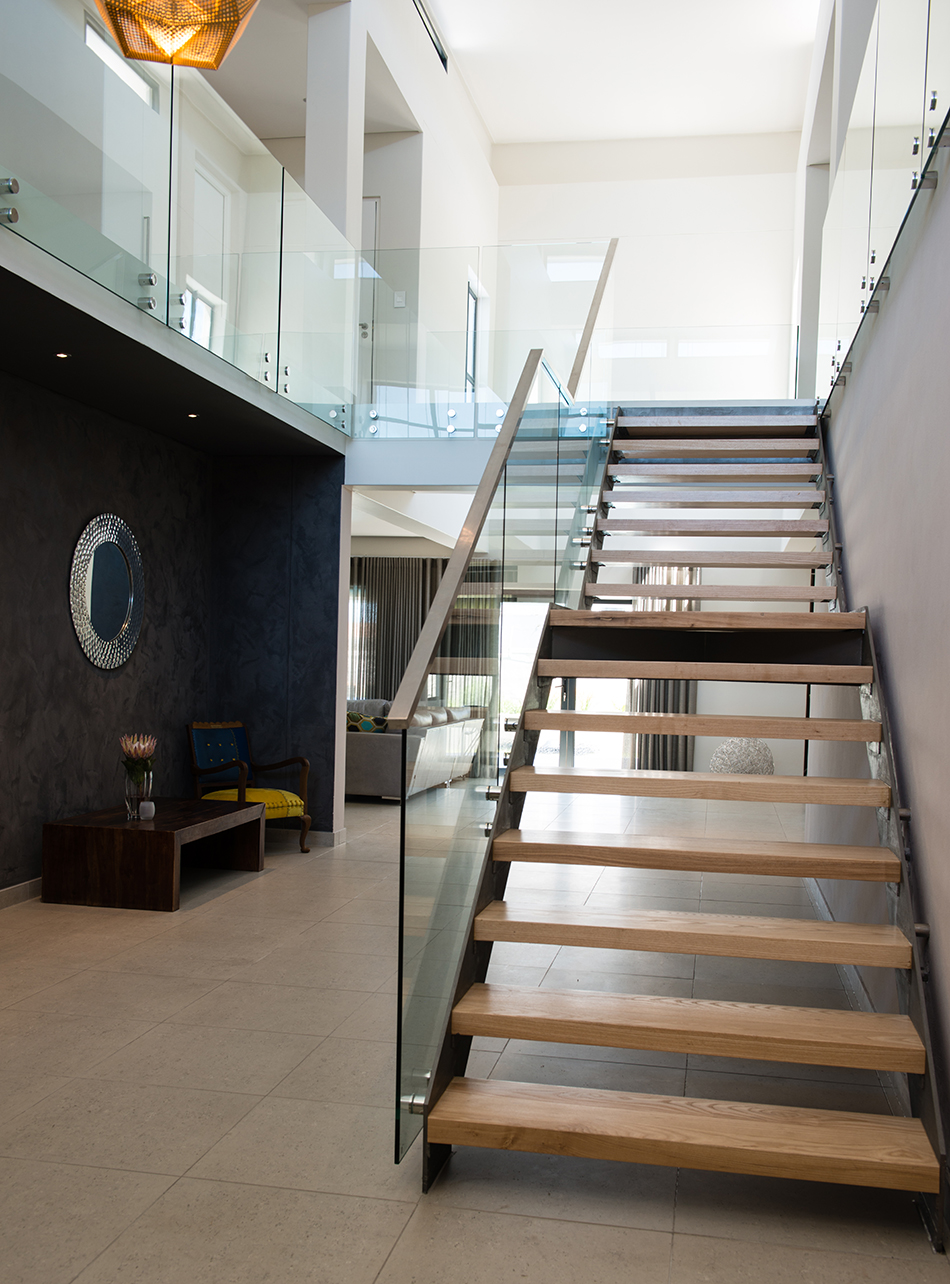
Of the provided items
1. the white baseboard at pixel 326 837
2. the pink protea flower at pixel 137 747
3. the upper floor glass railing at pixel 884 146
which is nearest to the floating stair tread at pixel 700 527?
the upper floor glass railing at pixel 884 146

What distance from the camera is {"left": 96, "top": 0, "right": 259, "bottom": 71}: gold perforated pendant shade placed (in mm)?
2500

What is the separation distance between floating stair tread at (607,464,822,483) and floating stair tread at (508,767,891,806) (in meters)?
2.77

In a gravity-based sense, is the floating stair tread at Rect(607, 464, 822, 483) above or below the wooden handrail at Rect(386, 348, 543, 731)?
above

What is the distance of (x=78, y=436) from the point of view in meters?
5.85

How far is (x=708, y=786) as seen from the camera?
10.8ft

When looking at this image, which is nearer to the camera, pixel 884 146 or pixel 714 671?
pixel 884 146

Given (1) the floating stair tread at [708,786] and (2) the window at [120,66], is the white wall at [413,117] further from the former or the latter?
(1) the floating stair tread at [708,786]

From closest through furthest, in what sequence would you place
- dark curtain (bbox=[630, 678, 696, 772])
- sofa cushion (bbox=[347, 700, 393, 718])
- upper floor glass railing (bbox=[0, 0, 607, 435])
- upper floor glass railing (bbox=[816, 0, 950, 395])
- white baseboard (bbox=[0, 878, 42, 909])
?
upper floor glass railing (bbox=[816, 0, 950, 395]) < upper floor glass railing (bbox=[0, 0, 607, 435]) < white baseboard (bbox=[0, 878, 42, 909]) < sofa cushion (bbox=[347, 700, 393, 718]) < dark curtain (bbox=[630, 678, 696, 772])

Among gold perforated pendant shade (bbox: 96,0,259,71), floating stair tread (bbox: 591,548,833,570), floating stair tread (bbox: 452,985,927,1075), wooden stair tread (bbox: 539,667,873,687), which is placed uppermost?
gold perforated pendant shade (bbox: 96,0,259,71)

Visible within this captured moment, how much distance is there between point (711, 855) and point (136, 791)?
3.51m

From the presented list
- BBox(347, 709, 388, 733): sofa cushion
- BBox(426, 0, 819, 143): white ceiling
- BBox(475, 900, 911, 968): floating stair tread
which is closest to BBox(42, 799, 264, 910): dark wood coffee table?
BBox(475, 900, 911, 968): floating stair tread

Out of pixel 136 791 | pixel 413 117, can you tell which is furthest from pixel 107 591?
pixel 413 117

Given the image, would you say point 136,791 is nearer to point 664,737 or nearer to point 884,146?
point 884,146

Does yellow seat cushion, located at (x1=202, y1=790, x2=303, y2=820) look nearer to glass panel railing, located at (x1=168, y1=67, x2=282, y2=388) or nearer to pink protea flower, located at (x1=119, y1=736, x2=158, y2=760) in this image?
pink protea flower, located at (x1=119, y1=736, x2=158, y2=760)
